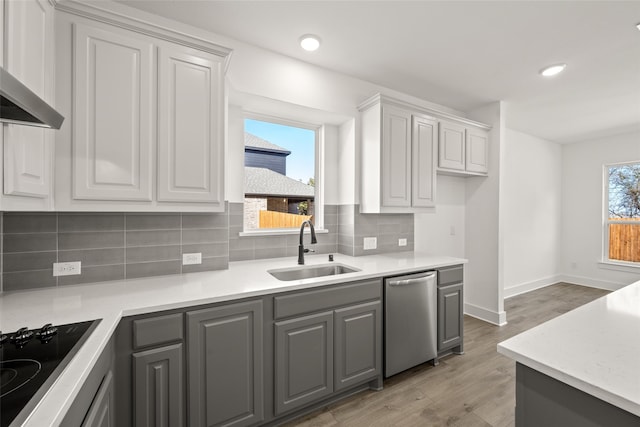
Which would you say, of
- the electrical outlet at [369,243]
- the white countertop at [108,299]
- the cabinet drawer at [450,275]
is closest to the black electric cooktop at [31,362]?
the white countertop at [108,299]

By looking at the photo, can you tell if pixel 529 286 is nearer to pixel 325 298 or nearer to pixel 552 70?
pixel 552 70

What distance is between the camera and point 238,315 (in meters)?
1.54

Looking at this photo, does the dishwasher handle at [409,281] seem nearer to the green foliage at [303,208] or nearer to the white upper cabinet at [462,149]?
the green foliage at [303,208]

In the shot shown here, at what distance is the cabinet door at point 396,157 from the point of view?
2584mm

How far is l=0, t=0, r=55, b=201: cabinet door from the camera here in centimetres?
109

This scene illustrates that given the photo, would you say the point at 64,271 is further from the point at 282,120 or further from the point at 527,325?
the point at 527,325

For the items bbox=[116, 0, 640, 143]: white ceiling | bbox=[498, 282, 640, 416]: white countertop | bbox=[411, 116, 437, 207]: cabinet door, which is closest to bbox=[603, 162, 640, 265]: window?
bbox=[116, 0, 640, 143]: white ceiling

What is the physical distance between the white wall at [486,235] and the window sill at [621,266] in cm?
300

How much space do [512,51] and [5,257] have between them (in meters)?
3.81

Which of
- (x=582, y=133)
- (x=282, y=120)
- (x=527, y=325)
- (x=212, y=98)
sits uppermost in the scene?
(x=582, y=133)

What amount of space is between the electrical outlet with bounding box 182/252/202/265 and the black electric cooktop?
81 cm

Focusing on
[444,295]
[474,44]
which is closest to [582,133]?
[474,44]

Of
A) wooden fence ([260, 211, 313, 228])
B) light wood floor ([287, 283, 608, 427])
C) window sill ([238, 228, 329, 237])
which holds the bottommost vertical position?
light wood floor ([287, 283, 608, 427])

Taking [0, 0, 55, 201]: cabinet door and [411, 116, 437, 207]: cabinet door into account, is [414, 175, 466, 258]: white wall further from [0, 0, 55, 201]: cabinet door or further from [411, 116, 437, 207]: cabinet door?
[0, 0, 55, 201]: cabinet door
